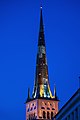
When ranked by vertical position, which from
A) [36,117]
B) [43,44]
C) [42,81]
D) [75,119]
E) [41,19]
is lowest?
[75,119]

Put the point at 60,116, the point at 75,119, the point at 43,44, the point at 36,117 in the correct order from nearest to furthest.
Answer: the point at 75,119 → the point at 60,116 → the point at 36,117 → the point at 43,44

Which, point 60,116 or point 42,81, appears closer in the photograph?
point 60,116

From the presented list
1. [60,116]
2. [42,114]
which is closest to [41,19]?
[42,114]

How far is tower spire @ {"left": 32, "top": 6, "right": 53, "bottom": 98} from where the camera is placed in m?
168

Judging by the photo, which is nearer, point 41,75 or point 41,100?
point 41,100

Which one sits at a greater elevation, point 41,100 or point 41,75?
point 41,75

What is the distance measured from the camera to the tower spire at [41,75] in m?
168

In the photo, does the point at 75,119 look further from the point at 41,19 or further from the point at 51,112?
the point at 41,19

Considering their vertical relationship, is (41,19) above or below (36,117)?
above

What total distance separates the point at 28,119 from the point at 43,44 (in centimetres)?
3169

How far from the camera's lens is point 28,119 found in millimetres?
170375

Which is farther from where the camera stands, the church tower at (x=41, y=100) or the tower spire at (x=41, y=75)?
the tower spire at (x=41, y=75)

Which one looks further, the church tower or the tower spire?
the tower spire

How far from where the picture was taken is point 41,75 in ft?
570
